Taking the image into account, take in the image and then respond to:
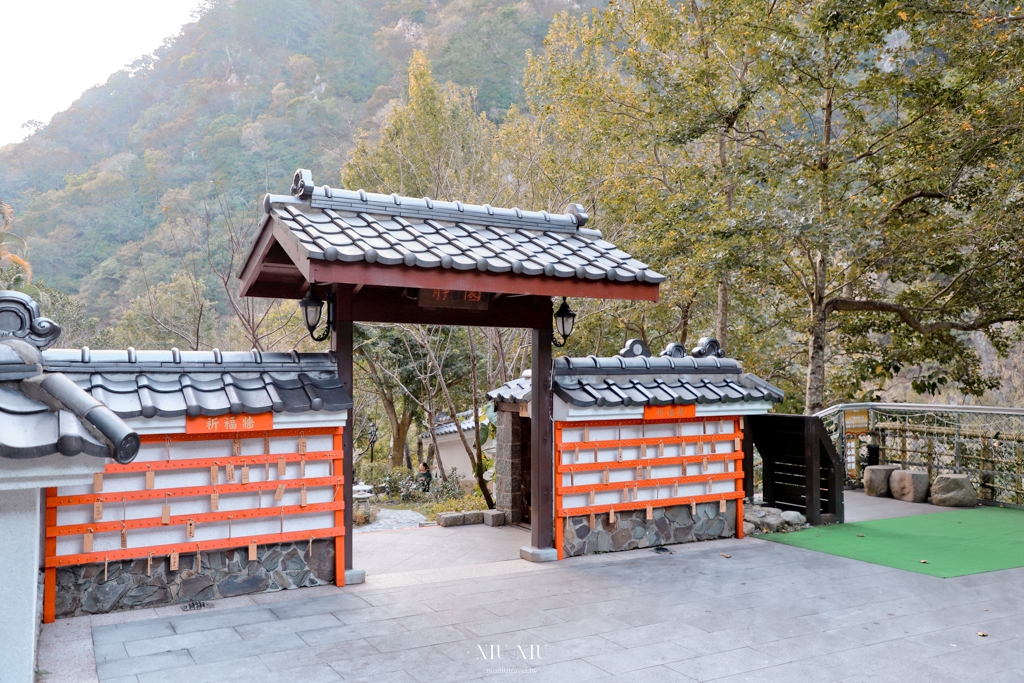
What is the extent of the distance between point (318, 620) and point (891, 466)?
8888 millimetres

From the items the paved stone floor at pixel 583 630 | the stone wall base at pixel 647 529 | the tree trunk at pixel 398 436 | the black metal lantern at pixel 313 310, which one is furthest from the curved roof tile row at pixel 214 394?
the tree trunk at pixel 398 436

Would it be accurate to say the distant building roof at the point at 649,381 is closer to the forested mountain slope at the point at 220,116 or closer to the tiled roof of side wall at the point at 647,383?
the tiled roof of side wall at the point at 647,383

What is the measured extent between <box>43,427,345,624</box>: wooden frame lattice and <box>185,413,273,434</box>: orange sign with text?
90mm

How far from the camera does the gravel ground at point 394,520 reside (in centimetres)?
1062

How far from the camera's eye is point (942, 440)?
34.0 ft

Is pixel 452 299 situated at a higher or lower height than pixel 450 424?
higher

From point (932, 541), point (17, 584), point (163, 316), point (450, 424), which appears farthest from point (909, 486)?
point (163, 316)

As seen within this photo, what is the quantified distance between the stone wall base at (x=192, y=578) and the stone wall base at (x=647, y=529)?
7.38ft

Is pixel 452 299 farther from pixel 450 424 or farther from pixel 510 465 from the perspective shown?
pixel 450 424

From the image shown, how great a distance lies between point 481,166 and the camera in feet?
42.1

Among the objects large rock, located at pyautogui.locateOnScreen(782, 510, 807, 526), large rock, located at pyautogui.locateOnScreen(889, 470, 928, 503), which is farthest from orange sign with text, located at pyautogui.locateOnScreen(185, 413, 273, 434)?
large rock, located at pyautogui.locateOnScreen(889, 470, 928, 503)

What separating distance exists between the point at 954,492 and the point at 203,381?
944cm

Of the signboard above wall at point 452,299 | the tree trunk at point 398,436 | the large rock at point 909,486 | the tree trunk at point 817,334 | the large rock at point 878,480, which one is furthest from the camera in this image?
the tree trunk at point 398,436

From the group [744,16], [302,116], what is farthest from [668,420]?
[302,116]
